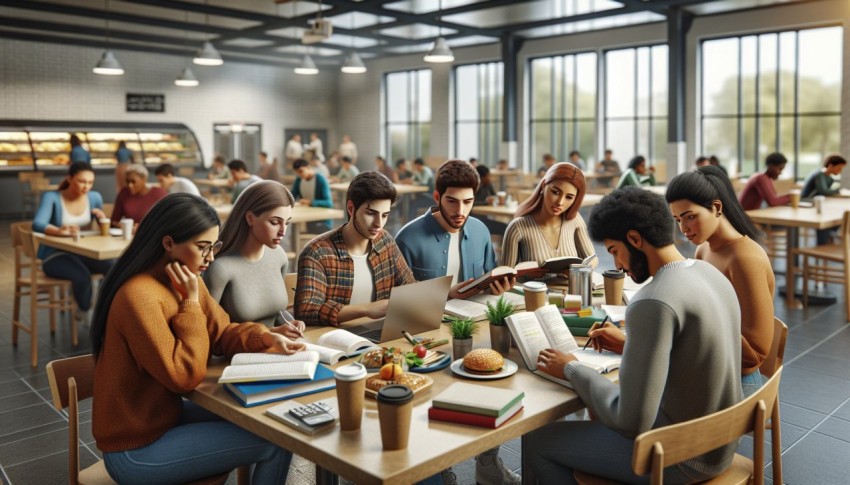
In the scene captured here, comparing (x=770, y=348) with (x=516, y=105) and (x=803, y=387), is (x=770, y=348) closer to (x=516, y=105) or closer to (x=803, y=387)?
(x=803, y=387)

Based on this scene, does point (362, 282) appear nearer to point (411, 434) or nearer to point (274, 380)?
point (274, 380)

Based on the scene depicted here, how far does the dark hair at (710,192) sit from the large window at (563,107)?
1240cm

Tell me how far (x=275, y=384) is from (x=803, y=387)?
3372mm

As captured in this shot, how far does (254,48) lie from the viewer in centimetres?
1595

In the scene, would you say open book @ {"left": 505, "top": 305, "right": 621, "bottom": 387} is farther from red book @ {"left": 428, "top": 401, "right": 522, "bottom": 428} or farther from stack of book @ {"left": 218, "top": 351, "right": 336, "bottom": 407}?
stack of book @ {"left": 218, "top": 351, "right": 336, "bottom": 407}

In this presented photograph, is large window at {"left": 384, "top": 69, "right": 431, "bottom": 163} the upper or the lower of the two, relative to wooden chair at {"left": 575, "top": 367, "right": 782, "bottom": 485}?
upper

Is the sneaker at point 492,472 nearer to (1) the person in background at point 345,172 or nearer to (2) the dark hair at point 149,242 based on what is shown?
(2) the dark hair at point 149,242

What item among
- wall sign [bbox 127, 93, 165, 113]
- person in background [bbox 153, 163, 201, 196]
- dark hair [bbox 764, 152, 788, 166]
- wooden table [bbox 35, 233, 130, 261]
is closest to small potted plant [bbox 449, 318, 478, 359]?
wooden table [bbox 35, 233, 130, 261]

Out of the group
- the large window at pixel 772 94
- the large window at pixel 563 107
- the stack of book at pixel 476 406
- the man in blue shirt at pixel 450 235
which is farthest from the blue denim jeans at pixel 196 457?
the large window at pixel 563 107

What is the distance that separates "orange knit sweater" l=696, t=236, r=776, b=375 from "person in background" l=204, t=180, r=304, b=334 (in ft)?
5.11

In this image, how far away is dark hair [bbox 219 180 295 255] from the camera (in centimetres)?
265

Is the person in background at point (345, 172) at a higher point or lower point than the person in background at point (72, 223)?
higher

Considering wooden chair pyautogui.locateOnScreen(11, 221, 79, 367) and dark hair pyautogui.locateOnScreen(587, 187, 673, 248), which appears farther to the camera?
wooden chair pyautogui.locateOnScreen(11, 221, 79, 367)

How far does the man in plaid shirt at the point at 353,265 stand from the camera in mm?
2645
